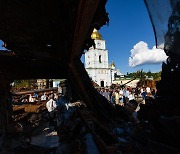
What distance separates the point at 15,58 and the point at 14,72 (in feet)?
5.23

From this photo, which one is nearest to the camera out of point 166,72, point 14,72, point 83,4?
point 83,4

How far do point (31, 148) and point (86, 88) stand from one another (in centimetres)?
190

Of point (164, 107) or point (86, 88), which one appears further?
point (86, 88)

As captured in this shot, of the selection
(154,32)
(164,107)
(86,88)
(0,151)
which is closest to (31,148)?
(0,151)

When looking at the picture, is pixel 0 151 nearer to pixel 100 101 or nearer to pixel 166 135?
pixel 100 101

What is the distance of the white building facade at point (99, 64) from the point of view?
66.9 m

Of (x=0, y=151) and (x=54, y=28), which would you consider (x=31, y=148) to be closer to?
(x=0, y=151)

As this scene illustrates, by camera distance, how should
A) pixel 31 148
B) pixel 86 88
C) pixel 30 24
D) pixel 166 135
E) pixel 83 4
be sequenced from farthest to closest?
1. pixel 86 88
2. pixel 31 148
3. pixel 30 24
4. pixel 166 135
5. pixel 83 4

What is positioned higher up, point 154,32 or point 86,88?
point 154,32

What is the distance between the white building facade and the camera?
219 feet

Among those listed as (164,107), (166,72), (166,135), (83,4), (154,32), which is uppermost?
(83,4)

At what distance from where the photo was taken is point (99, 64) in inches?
2694

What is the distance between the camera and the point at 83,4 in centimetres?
228

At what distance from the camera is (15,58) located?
19.6 feet
